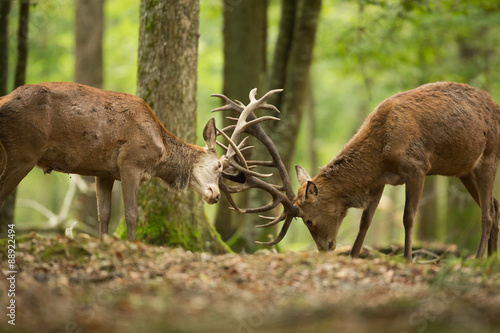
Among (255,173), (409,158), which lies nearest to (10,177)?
(255,173)

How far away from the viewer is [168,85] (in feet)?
30.6

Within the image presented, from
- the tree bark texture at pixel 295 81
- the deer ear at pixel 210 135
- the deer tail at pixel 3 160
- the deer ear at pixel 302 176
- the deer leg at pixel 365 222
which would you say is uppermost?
the tree bark texture at pixel 295 81

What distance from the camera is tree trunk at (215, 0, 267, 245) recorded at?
42.0 ft

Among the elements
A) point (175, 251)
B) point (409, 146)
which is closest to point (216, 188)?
point (175, 251)

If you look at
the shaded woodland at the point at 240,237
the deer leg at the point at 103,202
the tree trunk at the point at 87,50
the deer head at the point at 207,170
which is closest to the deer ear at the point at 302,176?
the deer head at the point at 207,170

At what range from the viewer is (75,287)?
5.12m

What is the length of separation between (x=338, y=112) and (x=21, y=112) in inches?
939

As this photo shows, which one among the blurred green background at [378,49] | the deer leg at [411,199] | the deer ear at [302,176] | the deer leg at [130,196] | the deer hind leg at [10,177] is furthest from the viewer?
the blurred green background at [378,49]

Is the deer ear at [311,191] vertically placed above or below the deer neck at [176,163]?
below

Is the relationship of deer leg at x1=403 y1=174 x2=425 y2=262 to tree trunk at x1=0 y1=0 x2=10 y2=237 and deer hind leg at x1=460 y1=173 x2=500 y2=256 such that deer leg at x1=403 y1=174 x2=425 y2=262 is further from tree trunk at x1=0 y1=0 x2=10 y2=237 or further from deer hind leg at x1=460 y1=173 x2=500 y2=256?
tree trunk at x1=0 y1=0 x2=10 y2=237

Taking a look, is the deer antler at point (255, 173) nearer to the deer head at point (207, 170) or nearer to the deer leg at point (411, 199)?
the deer head at point (207, 170)

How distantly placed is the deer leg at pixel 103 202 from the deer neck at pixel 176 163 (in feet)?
2.54

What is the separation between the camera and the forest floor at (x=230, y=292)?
4230mm

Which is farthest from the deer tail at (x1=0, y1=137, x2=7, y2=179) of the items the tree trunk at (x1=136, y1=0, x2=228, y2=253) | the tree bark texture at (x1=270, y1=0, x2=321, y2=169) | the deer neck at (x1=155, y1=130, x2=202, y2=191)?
the tree bark texture at (x1=270, y1=0, x2=321, y2=169)
